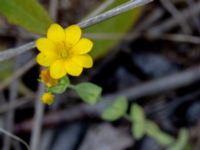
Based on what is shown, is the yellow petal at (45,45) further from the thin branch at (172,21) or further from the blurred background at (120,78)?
the thin branch at (172,21)

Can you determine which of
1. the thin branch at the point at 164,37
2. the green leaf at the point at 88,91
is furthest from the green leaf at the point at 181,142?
the green leaf at the point at 88,91

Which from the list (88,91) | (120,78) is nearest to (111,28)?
(120,78)

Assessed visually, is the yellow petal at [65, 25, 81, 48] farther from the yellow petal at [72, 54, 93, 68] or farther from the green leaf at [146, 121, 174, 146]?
the green leaf at [146, 121, 174, 146]

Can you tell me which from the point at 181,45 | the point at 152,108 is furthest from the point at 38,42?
the point at 181,45

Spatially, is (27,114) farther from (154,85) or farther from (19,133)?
(154,85)

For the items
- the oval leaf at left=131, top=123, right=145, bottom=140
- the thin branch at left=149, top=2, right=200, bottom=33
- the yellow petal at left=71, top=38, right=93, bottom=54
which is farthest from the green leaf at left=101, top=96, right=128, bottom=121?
the thin branch at left=149, top=2, right=200, bottom=33

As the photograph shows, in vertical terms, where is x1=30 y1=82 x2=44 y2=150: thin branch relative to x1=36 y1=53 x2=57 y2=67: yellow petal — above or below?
above

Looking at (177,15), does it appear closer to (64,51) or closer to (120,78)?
(120,78)
